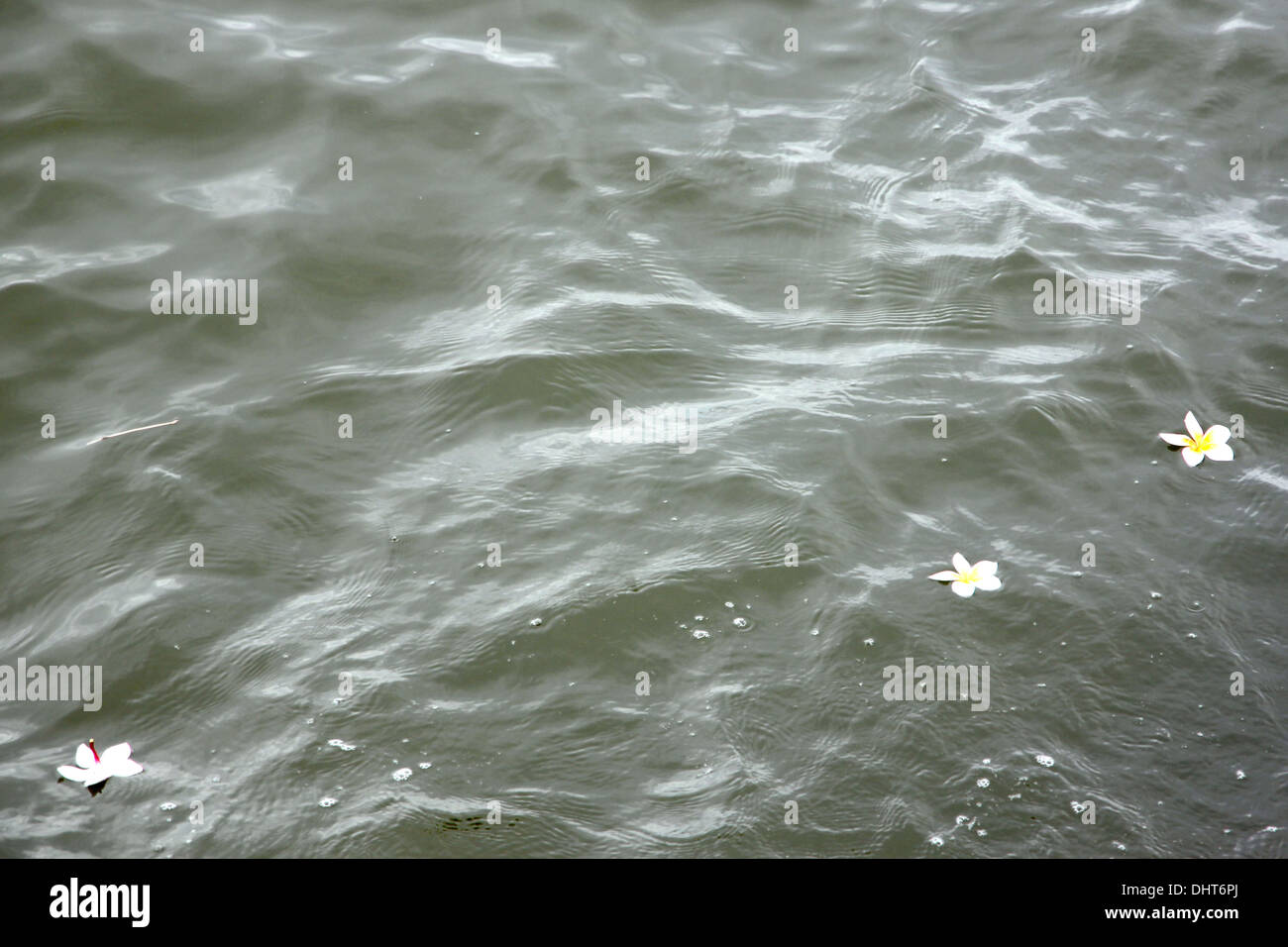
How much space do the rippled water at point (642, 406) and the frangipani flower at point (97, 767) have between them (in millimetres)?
31

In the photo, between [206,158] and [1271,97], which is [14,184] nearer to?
[206,158]

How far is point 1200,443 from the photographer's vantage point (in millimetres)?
3777

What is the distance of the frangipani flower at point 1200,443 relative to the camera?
375cm

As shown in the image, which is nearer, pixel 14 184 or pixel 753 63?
pixel 14 184

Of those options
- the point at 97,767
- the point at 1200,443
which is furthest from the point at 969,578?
the point at 97,767

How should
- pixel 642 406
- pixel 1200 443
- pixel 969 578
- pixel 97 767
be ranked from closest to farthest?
pixel 97 767, pixel 969 578, pixel 1200 443, pixel 642 406

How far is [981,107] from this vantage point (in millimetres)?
5457

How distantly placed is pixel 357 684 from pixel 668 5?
4.33 m

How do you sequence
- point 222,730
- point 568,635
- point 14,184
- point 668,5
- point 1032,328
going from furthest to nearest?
point 668,5 → point 14,184 → point 1032,328 → point 568,635 → point 222,730

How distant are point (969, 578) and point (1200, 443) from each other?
108cm

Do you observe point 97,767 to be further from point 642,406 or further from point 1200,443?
point 1200,443

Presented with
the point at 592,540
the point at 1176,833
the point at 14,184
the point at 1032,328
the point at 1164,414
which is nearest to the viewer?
the point at 1176,833

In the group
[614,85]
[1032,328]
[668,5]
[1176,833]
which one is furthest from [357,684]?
[668,5]

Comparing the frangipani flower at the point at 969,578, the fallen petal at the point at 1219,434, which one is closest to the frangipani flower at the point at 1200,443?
the fallen petal at the point at 1219,434
